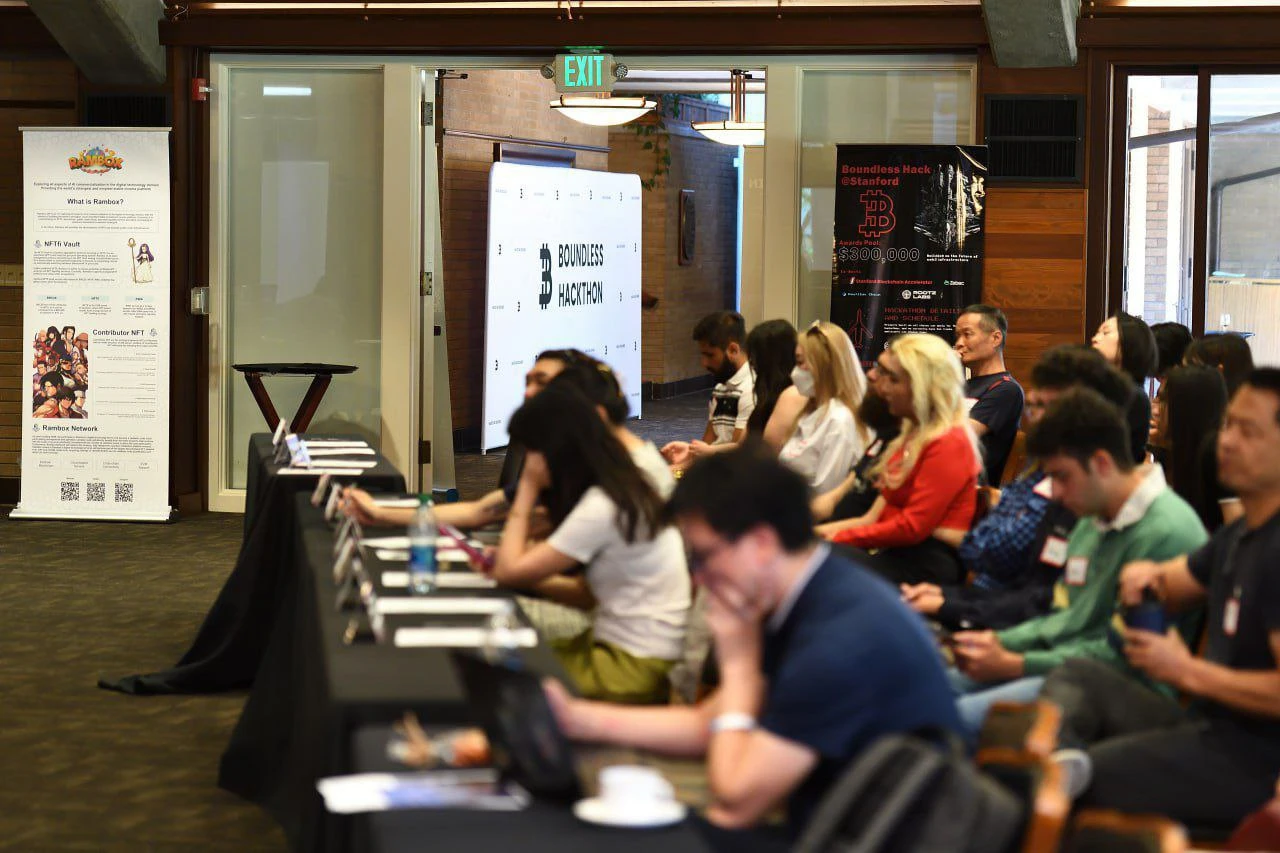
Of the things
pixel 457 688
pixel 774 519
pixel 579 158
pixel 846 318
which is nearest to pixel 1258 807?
pixel 774 519

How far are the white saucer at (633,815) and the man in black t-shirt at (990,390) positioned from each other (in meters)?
3.93

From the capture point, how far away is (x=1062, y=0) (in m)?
8.27

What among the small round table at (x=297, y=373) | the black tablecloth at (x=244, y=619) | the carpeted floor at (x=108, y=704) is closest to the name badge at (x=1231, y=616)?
the carpeted floor at (x=108, y=704)

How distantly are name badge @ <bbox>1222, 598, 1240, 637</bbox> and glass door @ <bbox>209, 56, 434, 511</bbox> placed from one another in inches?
276

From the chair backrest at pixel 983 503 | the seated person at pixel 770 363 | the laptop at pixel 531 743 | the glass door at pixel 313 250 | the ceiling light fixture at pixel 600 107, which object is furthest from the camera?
the ceiling light fixture at pixel 600 107

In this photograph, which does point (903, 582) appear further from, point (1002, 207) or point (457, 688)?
point (1002, 207)

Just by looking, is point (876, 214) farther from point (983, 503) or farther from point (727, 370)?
point (983, 503)

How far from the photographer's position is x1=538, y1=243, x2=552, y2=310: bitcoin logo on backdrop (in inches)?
466

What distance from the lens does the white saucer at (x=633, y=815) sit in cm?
225

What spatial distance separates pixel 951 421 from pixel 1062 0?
4227mm

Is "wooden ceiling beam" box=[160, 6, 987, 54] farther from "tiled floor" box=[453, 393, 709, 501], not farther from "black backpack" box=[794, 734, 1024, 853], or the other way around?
"black backpack" box=[794, 734, 1024, 853]

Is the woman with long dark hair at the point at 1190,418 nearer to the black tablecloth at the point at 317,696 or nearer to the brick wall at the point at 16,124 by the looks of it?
the black tablecloth at the point at 317,696

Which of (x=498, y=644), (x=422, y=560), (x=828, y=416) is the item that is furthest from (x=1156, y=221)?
(x=498, y=644)

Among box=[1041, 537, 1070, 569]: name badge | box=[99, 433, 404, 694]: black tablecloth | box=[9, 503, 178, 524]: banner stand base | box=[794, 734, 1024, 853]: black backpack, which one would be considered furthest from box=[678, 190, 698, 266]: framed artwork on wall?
box=[794, 734, 1024, 853]: black backpack
